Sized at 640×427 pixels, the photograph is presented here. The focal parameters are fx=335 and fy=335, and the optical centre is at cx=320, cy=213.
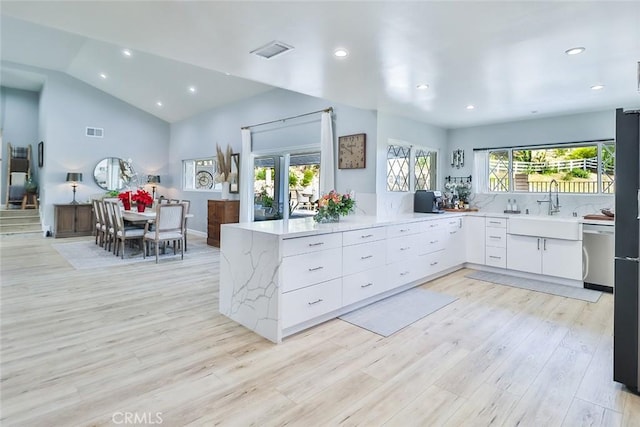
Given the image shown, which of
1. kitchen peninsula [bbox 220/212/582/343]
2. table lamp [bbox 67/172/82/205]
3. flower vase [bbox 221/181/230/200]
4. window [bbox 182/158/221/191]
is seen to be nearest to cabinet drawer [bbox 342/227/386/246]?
kitchen peninsula [bbox 220/212/582/343]

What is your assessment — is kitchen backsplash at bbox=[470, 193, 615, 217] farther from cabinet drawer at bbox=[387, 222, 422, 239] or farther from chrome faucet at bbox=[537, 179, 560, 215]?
cabinet drawer at bbox=[387, 222, 422, 239]

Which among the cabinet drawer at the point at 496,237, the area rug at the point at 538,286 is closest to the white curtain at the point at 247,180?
the area rug at the point at 538,286

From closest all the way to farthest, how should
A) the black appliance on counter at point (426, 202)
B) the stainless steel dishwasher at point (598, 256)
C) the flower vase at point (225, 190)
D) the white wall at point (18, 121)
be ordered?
the stainless steel dishwasher at point (598, 256) → the black appliance on counter at point (426, 202) → the flower vase at point (225, 190) → the white wall at point (18, 121)

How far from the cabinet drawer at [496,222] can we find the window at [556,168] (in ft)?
2.71

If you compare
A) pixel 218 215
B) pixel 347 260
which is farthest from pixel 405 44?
pixel 218 215

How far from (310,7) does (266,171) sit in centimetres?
504

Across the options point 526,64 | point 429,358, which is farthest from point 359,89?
point 429,358

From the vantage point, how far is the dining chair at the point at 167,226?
5605mm

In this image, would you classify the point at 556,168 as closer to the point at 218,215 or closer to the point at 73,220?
the point at 218,215

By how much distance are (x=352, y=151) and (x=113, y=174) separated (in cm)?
747

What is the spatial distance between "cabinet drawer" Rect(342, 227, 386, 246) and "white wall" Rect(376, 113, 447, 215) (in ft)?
4.08

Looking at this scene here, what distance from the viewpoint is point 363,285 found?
3.48 metres

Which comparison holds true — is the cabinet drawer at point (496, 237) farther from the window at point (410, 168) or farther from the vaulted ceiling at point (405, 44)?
the vaulted ceiling at point (405, 44)

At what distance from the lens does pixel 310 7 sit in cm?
209
